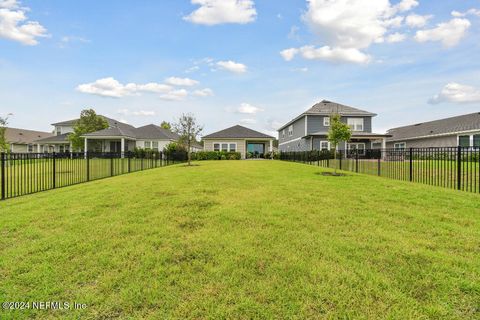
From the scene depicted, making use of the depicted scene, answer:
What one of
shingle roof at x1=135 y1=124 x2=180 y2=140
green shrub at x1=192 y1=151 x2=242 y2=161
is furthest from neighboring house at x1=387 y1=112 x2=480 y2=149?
shingle roof at x1=135 y1=124 x2=180 y2=140

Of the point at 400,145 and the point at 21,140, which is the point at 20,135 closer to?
the point at 21,140

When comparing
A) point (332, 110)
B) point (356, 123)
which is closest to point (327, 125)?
point (332, 110)

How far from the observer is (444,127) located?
29.5 meters

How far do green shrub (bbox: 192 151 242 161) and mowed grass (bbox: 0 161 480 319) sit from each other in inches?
979

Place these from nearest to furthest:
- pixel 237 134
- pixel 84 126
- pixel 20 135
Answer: pixel 237 134
pixel 84 126
pixel 20 135

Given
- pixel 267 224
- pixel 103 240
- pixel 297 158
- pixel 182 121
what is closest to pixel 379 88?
pixel 297 158

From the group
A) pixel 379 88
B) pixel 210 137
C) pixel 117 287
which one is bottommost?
pixel 117 287

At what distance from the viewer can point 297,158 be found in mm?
26672

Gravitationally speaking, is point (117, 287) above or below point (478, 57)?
below

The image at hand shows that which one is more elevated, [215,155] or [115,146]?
[115,146]

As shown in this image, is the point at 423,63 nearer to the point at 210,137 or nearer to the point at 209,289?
the point at 209,289

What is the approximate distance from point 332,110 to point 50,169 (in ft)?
91.3

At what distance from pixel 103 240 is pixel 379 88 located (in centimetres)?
2202

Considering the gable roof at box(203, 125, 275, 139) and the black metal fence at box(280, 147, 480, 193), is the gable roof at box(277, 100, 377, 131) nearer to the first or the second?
the gable roof at box(203, 125, 275, 139)
